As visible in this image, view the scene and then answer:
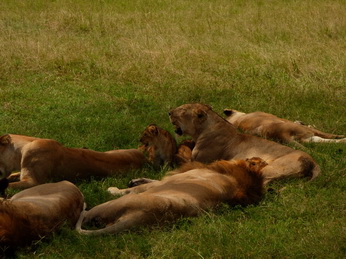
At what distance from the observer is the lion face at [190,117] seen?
7.96 meters

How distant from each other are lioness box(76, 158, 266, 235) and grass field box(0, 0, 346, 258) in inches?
3.7

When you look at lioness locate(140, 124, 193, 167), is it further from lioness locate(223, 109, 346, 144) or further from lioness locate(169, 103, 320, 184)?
lioness locate(223, 109, 346, 144)

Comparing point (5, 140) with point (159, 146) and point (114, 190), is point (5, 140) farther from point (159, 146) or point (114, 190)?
point (159, 146)

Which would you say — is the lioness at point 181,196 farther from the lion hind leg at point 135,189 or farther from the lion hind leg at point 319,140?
the lion hind leg at point 319,140

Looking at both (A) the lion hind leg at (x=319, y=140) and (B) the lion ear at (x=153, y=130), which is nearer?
(B) the lion ear at (x=153, y=130)

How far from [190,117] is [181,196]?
2.55 metres

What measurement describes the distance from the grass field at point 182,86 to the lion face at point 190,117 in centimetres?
56

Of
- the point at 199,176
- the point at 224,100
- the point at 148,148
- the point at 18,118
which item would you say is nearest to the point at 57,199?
the point at 199,176

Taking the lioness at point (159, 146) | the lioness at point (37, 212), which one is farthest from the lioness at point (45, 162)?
the lioness at point (37, 212)

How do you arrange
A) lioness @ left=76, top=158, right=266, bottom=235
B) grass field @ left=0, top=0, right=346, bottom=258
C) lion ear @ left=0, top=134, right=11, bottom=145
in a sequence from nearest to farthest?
grass field @ left=0, top=0, right=346, bottom=258
lioness @ left=76, top=158, right=266, bottom=235
lion ear @ left=0, top=134, right=11, bottom=145

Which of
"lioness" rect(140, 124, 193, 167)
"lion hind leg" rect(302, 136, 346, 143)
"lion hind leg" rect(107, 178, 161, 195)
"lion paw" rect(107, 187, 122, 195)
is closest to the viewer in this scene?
"lion hind leg" rect(107, 178, 161, 195)

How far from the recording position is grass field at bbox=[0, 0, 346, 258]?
505 centimetres

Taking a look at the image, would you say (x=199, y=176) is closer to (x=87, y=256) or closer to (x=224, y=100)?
(x=87, y=256)

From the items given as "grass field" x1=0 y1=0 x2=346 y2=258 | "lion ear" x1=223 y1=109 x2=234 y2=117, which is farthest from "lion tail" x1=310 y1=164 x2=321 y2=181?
"lion ear" x1=223 y1=109 x2=234 y2=117
